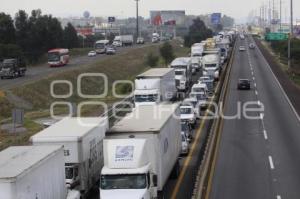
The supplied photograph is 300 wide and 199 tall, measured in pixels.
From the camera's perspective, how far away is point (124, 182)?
1891cm

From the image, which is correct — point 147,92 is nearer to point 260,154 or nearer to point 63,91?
point 260,154

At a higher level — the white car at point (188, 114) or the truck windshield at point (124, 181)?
the truck windshield at point (124, 181)

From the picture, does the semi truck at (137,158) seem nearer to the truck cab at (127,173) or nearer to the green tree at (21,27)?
the truck cab at (127,173)

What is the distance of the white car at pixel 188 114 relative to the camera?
38625 mm

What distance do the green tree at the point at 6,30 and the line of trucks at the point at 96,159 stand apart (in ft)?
225

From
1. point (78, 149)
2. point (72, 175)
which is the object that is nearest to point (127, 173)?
point (78, 149)

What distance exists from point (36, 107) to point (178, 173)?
3288 cm

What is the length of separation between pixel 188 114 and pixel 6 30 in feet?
193

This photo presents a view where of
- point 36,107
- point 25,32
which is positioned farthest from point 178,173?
point 25,32

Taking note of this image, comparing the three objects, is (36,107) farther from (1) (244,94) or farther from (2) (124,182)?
(2) (124,182)

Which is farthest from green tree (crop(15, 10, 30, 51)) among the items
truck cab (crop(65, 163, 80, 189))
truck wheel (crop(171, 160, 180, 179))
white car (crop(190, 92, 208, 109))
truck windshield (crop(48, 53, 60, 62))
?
truck cab (crop(65, 163, 80, 189))

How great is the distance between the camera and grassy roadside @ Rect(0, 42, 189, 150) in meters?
40.3

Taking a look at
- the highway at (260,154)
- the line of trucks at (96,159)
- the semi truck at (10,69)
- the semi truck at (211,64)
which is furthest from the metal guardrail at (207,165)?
the semi truck at (10,69)

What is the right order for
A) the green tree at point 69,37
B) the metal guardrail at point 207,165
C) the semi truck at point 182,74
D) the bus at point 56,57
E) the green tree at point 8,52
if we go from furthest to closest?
the green tree at point 69,37
the bus at point 56,57
the green tree at point 8,52
the semi truck at point 182,74
the metal guardrail at point 207,165
